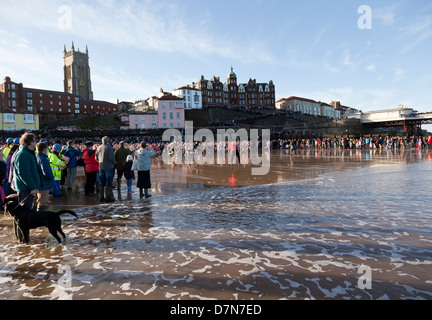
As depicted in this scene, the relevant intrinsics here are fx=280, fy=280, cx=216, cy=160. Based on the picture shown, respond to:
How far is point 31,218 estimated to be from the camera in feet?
15.2

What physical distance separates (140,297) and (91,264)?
1290mm

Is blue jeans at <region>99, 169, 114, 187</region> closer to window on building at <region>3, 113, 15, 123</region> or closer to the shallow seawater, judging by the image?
the shallow seawater

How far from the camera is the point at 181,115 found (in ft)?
247

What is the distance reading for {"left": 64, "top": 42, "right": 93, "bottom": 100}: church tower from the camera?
11294 centimetres

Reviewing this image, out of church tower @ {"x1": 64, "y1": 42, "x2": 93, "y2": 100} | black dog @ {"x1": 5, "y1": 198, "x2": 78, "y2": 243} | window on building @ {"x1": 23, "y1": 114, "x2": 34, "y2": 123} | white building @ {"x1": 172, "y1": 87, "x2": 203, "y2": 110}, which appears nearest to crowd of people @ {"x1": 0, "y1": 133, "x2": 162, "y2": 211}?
black dog @ {"x1": 5, "y1": 198, "x2": 78, "y2": 243}

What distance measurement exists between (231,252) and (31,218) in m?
3.34

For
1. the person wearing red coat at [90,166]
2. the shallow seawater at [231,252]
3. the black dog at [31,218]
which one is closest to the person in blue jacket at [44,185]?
the shallow seawater at [231,252]

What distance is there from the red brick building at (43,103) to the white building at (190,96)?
974 inches

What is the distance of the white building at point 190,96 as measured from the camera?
91.9 m

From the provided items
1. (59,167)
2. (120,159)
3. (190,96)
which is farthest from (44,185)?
(190,96)

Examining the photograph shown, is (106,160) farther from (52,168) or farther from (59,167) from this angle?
(59,167)

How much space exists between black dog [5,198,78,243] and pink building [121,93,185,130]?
67.7 meters

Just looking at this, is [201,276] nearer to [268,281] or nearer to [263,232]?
[268,281]

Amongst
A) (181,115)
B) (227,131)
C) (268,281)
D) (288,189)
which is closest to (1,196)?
(268,281)
